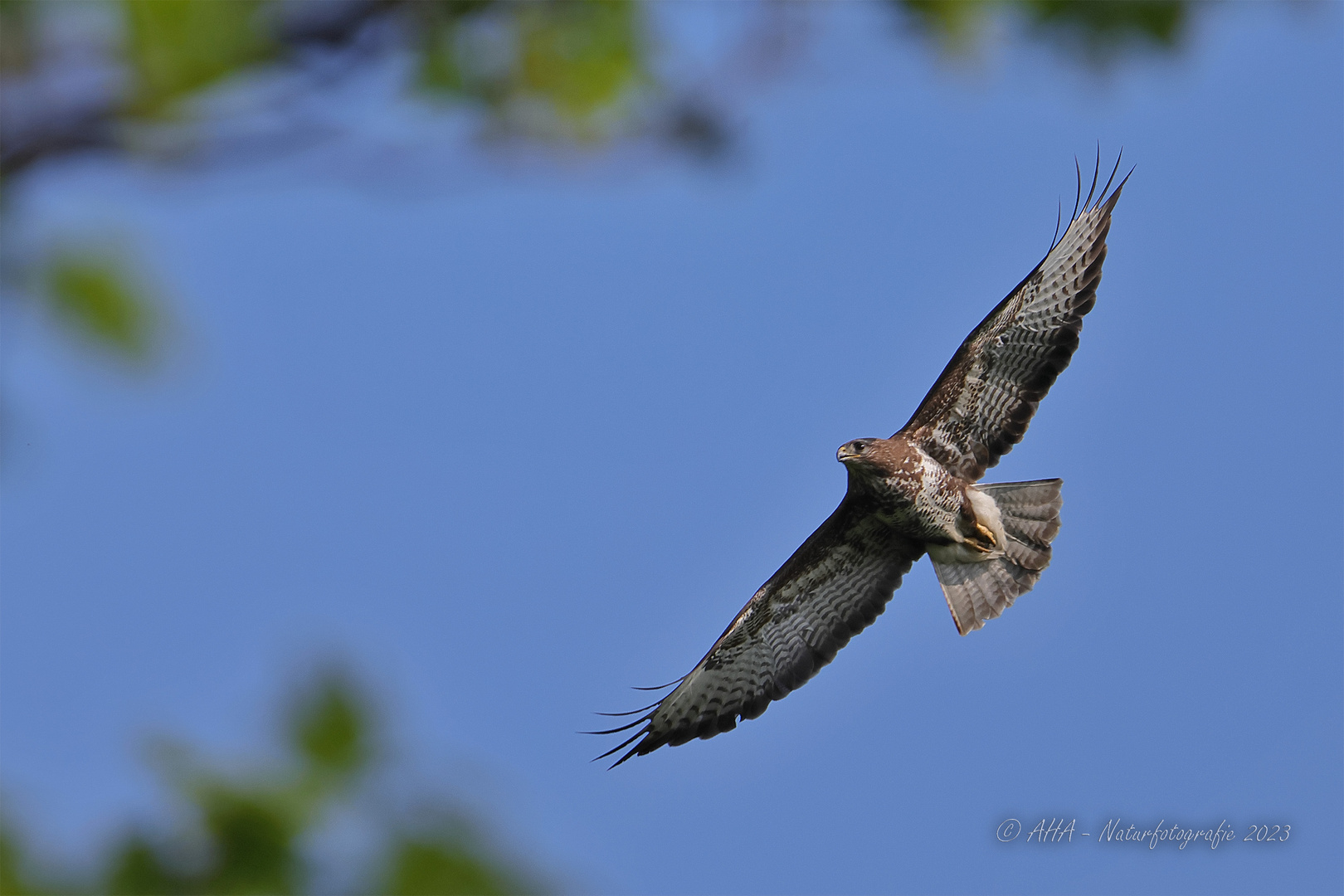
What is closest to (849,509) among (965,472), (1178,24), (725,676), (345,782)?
(965,472)

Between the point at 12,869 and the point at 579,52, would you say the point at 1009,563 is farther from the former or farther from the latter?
the point at 12,869

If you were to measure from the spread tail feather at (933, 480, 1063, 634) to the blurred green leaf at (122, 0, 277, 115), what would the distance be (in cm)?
710

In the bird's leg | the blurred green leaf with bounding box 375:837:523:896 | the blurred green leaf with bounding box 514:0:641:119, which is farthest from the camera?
the bird's leg

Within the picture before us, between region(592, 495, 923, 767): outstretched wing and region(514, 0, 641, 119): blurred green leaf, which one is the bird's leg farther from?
region(514, 0, 641, 119): blurred green leaf

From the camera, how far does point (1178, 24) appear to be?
2.24 m

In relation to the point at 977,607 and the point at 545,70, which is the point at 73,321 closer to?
the point at 545,70

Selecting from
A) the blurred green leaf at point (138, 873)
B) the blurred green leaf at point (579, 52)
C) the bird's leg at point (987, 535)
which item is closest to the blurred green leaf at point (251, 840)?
the blurred green leaf at point (138, 873)

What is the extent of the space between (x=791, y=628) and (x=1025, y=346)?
8.34 ft

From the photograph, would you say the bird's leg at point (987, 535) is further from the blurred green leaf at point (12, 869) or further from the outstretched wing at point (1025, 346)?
the blurred green leaf at point (12, 869)

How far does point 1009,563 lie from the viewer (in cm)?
846

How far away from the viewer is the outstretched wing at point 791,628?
8414mm

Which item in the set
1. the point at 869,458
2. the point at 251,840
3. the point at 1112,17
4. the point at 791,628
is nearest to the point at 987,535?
the point at 869,458

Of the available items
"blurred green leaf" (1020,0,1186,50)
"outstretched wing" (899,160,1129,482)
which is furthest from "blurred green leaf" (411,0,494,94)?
"outstretched wing" (899,160,1129,482)

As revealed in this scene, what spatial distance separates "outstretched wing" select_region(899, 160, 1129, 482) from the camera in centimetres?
784
